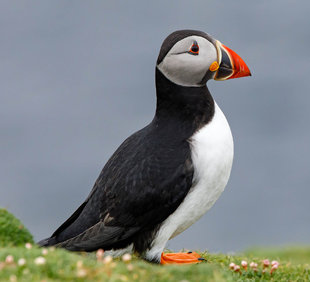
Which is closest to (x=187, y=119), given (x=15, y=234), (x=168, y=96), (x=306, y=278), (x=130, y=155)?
(x=168, y=96)

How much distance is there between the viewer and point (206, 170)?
6.60 metres

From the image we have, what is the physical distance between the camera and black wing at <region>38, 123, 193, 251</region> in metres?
6.50

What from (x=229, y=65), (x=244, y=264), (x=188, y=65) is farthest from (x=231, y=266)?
(x=188, y=65)

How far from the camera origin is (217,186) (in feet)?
22.3

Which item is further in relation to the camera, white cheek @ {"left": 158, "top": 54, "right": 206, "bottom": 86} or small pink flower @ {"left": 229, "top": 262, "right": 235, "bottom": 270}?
small pink flower @ {"left": 229, "top": 262, "right": 235, "bottom": 270}

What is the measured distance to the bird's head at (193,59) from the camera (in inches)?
267

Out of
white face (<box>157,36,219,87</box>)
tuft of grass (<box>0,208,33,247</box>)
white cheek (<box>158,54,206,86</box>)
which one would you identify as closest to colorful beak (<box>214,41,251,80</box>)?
white face (<box>157,36,219,87</box>)

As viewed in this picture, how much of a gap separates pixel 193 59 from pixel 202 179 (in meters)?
1.42

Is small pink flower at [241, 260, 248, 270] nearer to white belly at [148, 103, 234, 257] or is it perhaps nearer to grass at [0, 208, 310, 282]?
white belly at [148, 103, 234, 257]

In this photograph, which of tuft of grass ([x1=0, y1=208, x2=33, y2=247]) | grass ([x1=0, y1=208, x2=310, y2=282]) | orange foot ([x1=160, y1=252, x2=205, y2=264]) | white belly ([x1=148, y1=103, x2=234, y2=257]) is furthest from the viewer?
orange foot ([x1=160, y1=252, x2=205, y2=264])

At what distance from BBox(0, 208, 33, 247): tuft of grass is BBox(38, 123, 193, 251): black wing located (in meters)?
0.48

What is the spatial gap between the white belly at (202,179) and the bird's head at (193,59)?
61 centimetres

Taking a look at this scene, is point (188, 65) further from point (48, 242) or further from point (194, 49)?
point (48, 242)

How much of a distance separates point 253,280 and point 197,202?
1662 mm
